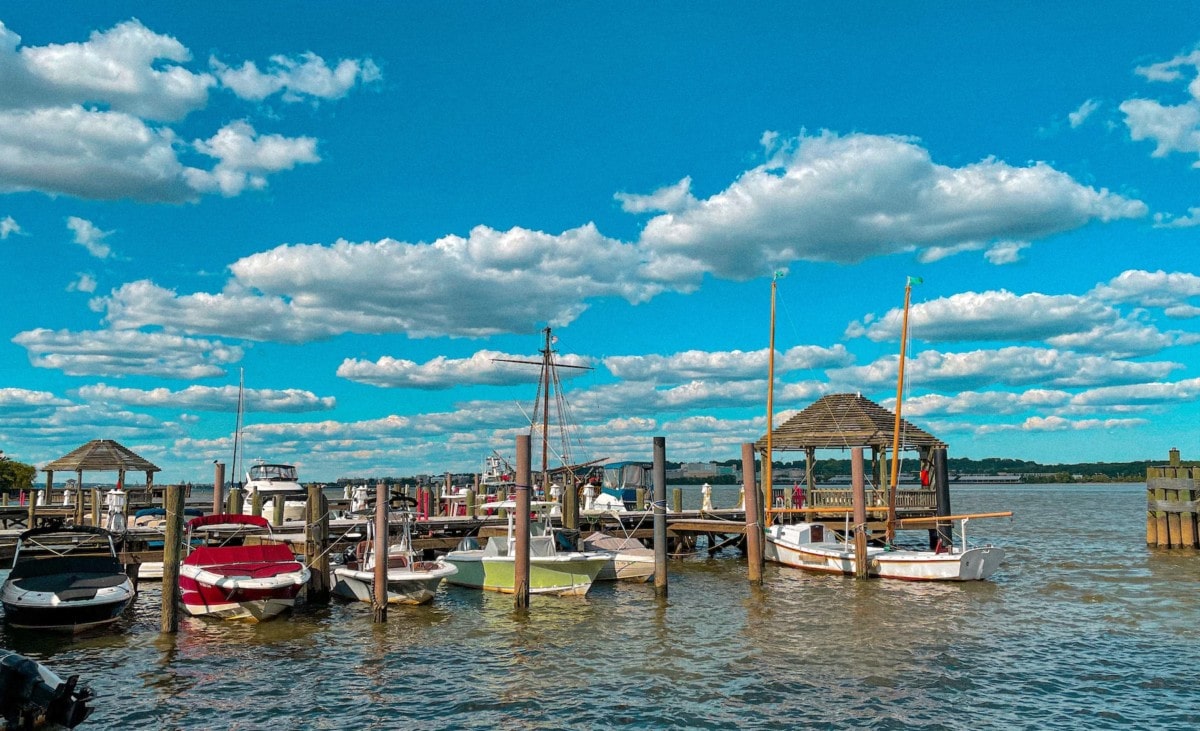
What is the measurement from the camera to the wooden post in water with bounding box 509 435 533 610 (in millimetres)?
22469

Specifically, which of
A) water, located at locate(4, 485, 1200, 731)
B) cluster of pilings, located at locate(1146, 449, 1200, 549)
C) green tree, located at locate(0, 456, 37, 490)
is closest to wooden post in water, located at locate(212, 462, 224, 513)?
water, located at locate(4, 485, 1200, 731)

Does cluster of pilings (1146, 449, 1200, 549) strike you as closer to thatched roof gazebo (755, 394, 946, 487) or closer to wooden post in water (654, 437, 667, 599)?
thatched roof gazebo (755, 394, 946, 487)

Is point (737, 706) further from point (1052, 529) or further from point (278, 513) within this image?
point (1052, 529)

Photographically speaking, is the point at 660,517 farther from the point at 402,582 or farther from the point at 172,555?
the point at 172,555

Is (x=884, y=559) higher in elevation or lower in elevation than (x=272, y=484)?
lower

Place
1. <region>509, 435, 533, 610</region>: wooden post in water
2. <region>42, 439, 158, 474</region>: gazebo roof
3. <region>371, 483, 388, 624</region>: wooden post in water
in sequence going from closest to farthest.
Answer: <region>371, 483, 388, 624</region>: wooden post in water → <region>509, 435, 533, 610</region>: wooden post in water → <region>42, 439, 158, 474</region>: gazebo roof

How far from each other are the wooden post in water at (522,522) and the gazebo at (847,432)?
17.7m

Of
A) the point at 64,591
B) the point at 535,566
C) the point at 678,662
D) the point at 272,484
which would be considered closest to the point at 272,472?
the point at 272,484

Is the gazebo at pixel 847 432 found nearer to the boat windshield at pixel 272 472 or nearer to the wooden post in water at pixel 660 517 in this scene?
the wooden post in water at pixel 660 517

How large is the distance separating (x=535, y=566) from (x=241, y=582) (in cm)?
791

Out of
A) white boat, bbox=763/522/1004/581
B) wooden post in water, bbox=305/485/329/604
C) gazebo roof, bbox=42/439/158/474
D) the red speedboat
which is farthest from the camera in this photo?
gazebo roof, bbox=42/439/158/474

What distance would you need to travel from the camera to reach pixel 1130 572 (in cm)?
3114

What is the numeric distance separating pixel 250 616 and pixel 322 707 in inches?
311

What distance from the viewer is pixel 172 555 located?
1952 centimetres
